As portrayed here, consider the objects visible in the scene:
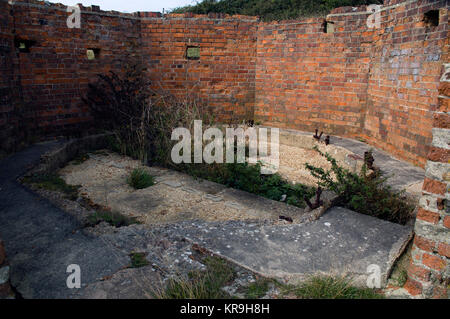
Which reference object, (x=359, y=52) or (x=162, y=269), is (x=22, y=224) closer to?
(x=162, y=269)

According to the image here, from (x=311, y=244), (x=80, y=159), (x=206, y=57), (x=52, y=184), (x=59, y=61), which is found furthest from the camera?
(x=206, y=57)

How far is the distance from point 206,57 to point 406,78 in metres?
4.44

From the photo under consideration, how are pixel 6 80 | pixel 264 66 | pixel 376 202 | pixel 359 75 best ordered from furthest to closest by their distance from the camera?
1. pixel 264 66
2. pixel 359 75
3. pixel 6 80
4. pixel 376 202

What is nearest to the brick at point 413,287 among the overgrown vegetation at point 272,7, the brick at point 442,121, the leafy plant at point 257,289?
the leafy plant at point 257,289

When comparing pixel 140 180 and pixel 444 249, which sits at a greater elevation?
pixel 444 249

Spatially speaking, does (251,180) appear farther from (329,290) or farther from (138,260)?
(329,290)

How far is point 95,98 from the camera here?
7.00m

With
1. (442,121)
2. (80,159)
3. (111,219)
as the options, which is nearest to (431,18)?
(442,121)

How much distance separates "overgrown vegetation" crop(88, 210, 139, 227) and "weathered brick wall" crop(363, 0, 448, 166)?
4.27 metres

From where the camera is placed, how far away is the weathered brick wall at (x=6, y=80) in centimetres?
524

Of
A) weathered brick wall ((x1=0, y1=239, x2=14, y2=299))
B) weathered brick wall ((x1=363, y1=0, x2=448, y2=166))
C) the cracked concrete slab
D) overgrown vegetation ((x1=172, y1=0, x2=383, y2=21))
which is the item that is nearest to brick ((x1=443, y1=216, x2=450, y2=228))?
the cracked concrete slab

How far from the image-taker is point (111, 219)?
3.55 meters

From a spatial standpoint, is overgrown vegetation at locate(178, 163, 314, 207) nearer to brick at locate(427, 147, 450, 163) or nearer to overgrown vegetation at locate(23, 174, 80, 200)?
overgrown vegetation at locate(23, 174, 80, 200)

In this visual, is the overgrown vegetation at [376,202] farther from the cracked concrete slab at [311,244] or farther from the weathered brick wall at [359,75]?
the weathered brick wall at [359,75]
